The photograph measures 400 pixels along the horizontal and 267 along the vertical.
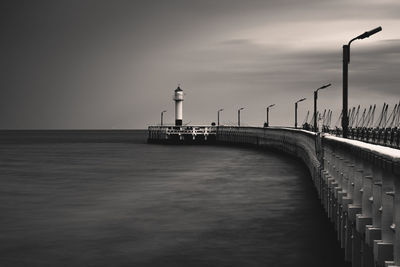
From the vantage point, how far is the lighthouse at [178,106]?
118500 mm

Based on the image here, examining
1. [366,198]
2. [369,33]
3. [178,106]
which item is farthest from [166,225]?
[178,106]

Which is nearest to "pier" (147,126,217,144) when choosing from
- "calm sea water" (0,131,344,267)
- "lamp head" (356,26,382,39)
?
"calm sea water" (0,131,344,267)

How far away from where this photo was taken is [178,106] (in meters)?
120

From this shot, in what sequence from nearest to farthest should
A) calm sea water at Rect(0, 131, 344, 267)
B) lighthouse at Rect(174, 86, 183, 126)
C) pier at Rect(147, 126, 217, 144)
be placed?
calm sea water at Rect(0, 131, 344, 267) < pier at Rect(147, 126, 217, 144) < lighthouse at Rect(174, 86, 183, 126)

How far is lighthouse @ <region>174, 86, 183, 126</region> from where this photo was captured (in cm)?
11850

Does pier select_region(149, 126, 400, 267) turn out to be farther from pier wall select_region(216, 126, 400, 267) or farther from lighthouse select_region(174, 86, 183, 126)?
lighthouse select_region(174, 86, 183, 126)

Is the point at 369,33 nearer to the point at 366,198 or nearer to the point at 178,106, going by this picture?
the point at 366,198

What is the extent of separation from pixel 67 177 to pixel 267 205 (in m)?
19.2

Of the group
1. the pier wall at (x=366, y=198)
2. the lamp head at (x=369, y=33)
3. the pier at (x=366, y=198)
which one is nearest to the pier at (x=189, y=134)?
the lamp head at (x=369, y=33)

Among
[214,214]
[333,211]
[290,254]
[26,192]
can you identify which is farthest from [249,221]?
[26,192]

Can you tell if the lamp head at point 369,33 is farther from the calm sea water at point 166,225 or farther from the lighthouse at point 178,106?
the lighthouse at point 178,106

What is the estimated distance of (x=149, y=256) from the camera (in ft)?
44.0

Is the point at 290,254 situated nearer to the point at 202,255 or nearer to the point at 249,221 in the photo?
the point at 202,255

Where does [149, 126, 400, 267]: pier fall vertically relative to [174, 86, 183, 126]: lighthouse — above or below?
below
